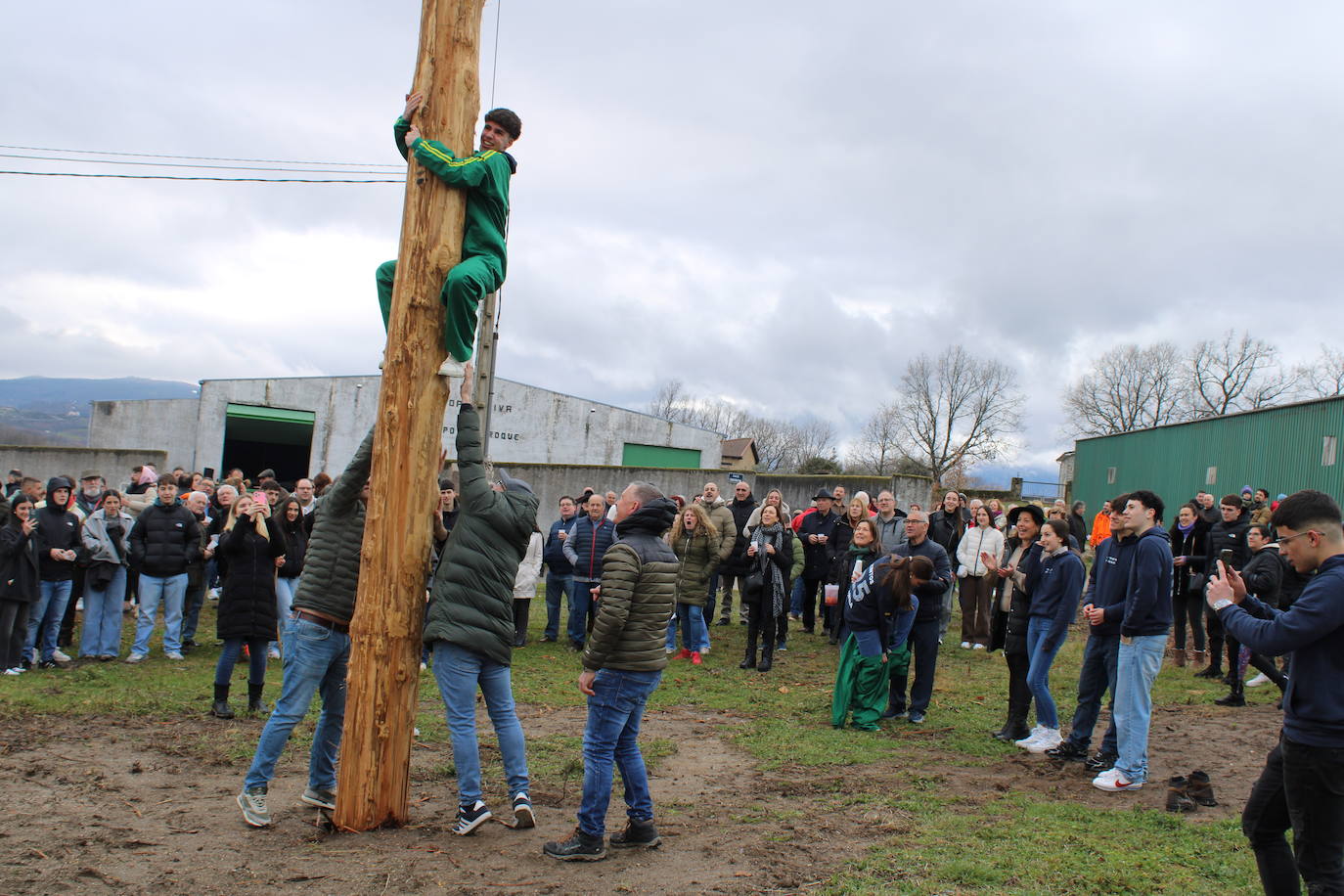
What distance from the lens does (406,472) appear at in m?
5.23

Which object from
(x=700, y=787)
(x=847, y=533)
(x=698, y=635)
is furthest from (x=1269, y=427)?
(x=700, y=787)

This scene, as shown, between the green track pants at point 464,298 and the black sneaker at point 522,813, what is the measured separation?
257 cm

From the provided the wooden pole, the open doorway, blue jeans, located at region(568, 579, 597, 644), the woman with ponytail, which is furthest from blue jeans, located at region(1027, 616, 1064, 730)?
the open doorway

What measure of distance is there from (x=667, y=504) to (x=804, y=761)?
3.16 metres

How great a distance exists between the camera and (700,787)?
6840 mm

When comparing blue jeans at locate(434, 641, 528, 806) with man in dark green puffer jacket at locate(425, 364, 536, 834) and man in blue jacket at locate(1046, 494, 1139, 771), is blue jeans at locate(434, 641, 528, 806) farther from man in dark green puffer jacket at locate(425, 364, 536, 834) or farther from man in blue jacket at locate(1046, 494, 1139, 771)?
man in blue jacket at locate(1046, 494, 1139, 771)

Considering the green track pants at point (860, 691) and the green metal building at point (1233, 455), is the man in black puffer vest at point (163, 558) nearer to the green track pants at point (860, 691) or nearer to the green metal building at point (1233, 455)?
the green track pants at point (860, 691)

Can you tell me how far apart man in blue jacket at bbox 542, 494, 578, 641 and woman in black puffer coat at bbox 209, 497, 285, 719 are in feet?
15.1

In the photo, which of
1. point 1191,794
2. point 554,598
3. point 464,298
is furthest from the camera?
point 554,598

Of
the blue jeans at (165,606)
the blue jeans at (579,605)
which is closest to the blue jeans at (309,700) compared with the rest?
the blue jeans at (165,606)

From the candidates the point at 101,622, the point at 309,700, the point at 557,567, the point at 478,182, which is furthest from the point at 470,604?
the point at 557,567

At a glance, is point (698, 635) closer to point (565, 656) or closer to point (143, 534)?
point (565, 656)

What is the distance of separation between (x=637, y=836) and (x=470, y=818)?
936 mm

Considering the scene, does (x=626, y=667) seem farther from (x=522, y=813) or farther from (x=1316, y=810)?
(x=1316, y=810)
